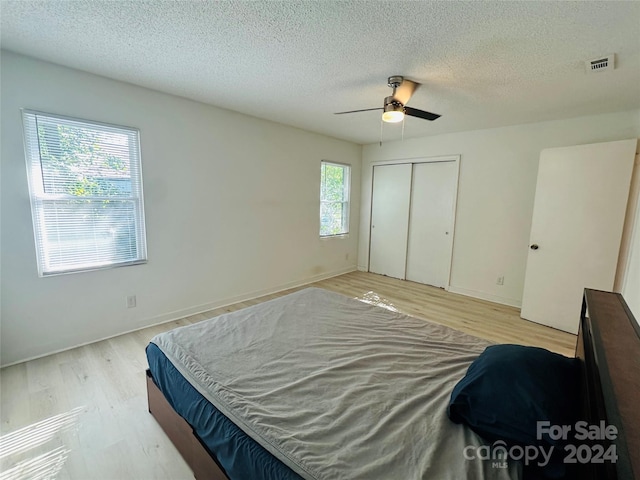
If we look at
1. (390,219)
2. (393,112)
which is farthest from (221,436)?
(390,219)

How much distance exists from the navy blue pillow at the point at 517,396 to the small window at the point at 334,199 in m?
3.94

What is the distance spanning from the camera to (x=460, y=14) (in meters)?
1.57

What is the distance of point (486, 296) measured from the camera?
13.4ft

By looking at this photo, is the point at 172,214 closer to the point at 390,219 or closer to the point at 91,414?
the point at 91,414

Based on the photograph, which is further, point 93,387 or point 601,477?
point 93,387

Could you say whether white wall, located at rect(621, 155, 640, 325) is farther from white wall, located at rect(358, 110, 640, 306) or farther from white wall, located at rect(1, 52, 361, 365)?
white wall, located at rect(1, 52, 361, 365)

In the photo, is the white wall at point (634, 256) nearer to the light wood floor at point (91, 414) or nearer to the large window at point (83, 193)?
the light wood floor at point (91, 414)

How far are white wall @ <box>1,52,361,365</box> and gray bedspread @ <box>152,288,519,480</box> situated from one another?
152 cm

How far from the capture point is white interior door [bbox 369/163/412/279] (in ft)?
16.2

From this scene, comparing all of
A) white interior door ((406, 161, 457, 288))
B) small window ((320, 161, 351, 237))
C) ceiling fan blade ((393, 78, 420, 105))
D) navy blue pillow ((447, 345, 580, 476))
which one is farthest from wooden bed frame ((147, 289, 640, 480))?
small window ((320, 161, 351, 237))

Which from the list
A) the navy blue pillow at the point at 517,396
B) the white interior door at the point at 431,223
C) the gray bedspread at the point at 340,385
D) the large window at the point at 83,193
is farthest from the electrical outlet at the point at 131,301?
the white interior door at the point at 431,223

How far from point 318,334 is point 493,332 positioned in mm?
2304

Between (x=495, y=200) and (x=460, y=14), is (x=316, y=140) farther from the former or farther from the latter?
(x=460, y=14)

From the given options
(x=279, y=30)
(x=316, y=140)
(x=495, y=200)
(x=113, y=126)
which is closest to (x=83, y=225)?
(x=113, y=126)
